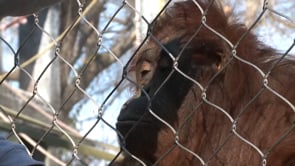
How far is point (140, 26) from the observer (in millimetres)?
2711

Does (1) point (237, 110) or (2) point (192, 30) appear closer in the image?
(1) point (237, 110)

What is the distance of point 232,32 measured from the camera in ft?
8.00

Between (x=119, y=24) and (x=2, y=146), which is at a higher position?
(x=2, y=146)

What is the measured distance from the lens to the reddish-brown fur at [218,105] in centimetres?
220

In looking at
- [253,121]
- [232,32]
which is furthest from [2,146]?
[232,32]

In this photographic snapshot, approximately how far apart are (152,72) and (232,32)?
270 millimetres

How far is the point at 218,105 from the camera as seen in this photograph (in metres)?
2.31

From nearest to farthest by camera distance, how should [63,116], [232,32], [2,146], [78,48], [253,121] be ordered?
[2,146], [253,121], [232,32], [63,116], [78,48]

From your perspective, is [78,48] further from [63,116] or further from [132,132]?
[132,132]

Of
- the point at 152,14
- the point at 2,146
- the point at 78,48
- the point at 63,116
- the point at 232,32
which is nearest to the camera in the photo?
the point at 2,146

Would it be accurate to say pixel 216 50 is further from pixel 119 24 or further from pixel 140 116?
pixel 119 24

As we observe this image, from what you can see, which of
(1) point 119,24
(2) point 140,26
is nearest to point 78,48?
(1) point 119,24

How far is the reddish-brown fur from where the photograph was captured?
2.20 metres

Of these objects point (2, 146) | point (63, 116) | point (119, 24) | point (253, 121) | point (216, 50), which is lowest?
point (63, 116)
